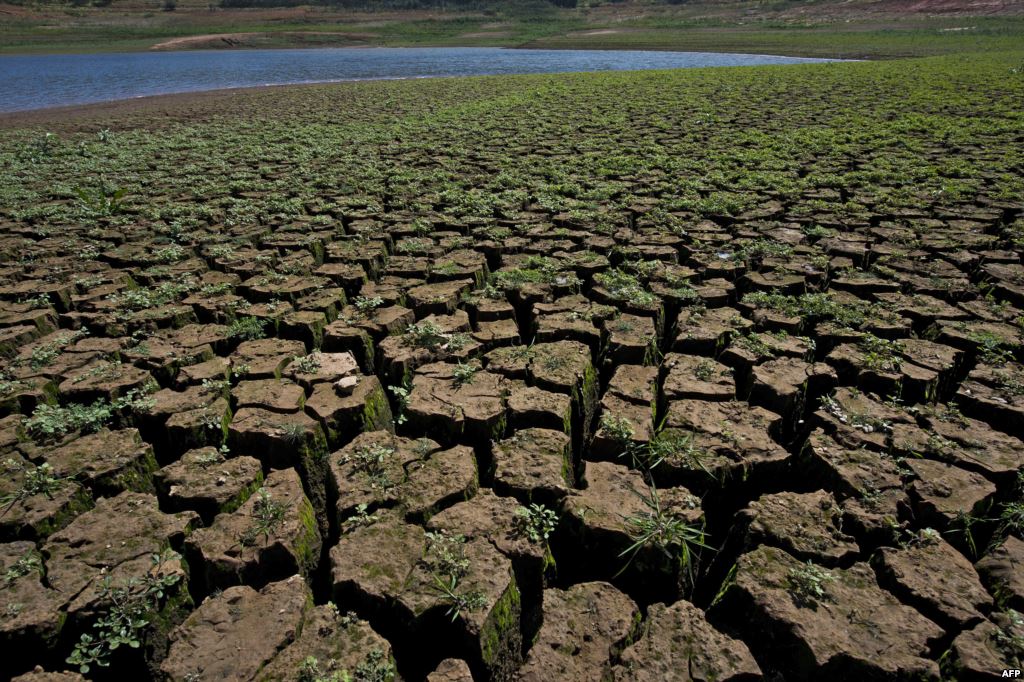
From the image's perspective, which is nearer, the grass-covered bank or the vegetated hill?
the grass-covered bank

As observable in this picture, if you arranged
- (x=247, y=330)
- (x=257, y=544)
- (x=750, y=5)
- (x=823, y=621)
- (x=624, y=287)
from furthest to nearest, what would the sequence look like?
(x=750, y=5) → (x=624, y=287) → (x=247, y=330) → (x=257, y=544) → (x=823, y=621)

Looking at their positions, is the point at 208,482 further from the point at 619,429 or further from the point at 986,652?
the point at 986,652

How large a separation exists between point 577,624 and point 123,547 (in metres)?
1.77

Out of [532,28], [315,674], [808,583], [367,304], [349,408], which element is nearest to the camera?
[315,674]

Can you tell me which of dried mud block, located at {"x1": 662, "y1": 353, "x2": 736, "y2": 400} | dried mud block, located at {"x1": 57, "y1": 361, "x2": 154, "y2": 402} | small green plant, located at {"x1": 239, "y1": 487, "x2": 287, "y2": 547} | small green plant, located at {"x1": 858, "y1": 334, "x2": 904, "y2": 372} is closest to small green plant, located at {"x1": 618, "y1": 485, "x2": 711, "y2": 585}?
dried mud block, located at {"x1": 662, "y1": 353, "x2": 736, "y2": 400}

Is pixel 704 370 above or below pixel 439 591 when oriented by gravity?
above

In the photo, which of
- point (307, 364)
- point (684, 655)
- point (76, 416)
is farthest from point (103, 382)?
point (684, 655)

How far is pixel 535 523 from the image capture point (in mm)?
2293

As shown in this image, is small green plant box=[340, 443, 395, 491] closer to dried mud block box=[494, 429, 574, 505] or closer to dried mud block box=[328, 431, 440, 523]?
dried mud block box=[328, 431, 440, 523]

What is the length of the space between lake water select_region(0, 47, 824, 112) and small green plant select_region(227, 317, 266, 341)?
21998mm

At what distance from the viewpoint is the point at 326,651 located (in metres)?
1.82

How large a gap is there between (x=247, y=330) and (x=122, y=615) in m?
2.23

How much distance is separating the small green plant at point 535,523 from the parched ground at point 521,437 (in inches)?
0.4

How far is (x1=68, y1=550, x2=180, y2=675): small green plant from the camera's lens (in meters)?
1.90
